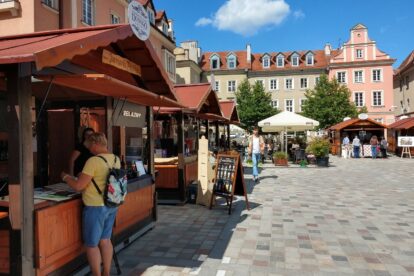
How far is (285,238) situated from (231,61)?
5040 cm

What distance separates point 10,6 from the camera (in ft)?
40.3

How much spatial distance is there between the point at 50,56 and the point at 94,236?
1.94 metres

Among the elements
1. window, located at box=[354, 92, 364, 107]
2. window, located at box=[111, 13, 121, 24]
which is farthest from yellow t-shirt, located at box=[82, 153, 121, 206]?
window, located at box=[354, 92, 364, 107]

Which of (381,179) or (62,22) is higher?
(62,22)

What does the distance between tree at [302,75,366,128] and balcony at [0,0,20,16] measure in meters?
33.1

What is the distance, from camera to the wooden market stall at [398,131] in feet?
84.9

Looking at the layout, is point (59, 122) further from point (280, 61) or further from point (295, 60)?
point (295, 60)

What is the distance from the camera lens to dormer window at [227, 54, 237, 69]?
5459cm

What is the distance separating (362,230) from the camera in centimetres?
657

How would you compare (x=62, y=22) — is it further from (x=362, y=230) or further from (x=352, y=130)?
(x=352, y=130)

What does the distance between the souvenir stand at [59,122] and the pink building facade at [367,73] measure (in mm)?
45626

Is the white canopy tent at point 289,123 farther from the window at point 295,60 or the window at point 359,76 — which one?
the window at point 295,60

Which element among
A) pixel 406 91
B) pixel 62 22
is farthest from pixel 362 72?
pixel 62 22

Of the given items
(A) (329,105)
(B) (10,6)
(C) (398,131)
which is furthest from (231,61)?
(B) (10,6)
